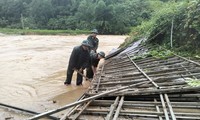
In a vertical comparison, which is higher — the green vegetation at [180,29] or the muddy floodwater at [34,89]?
the green vegetation at [180,29]

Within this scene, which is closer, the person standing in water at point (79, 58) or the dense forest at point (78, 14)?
the person standing in water at point (79, 58)

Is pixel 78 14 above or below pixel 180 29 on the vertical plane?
above

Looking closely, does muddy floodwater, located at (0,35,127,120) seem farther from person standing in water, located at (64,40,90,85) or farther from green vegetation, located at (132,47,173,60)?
green vegetation, located at (132,47,173,60)

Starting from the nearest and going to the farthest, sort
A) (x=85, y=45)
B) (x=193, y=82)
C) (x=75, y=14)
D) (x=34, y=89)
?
1. (x=193, y=82)
2. (x=85, y=45)
3. (x=34, y=89)
4. (x=75, y=14)

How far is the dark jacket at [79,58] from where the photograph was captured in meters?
8.31

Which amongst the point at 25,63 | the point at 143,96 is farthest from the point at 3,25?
the point at 143,96

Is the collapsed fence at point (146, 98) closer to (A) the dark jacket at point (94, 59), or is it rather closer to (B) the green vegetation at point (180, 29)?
(A) the dark jacket at point (94, 59)

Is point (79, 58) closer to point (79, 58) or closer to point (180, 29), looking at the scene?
point (79, 58)

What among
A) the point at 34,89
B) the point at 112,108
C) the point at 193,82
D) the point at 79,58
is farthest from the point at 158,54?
the point at 112,108

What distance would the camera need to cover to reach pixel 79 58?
8398 millimetres

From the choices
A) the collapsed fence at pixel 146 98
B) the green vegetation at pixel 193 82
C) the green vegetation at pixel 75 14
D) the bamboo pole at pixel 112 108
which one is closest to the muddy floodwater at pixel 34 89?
the collapsed fence at pixel 146 98

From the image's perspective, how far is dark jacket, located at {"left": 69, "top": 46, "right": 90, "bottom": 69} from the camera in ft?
27.3

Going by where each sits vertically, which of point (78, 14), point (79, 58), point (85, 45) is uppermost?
point (78, 14)

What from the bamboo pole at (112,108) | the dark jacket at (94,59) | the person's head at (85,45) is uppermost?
the person's head at (85,45)
